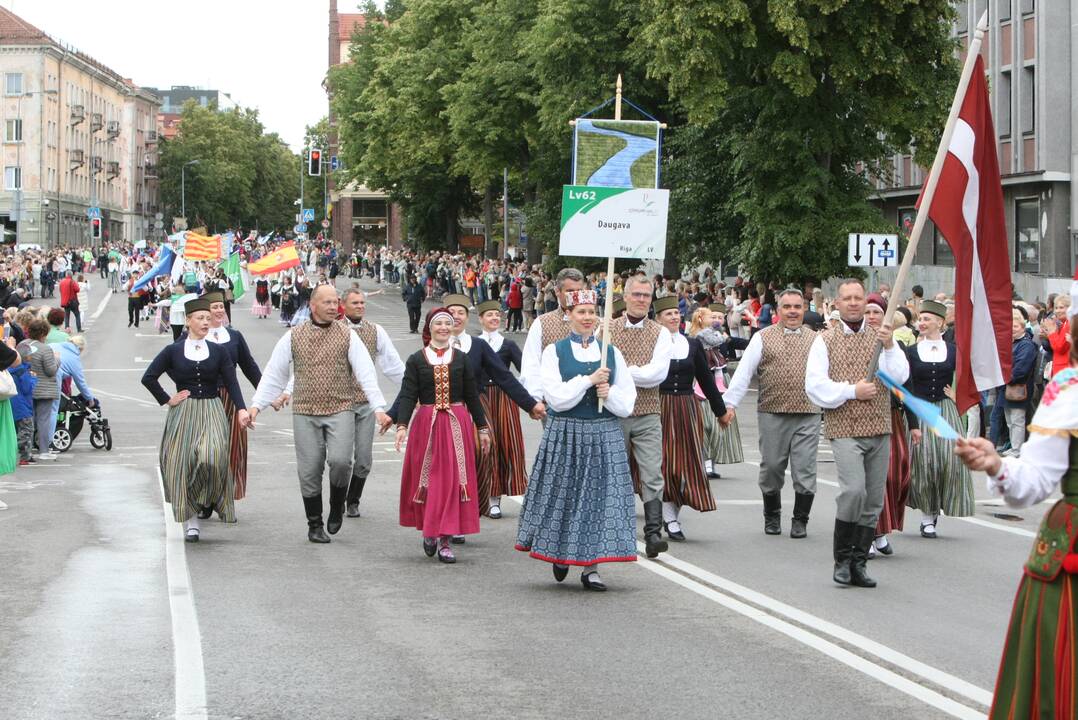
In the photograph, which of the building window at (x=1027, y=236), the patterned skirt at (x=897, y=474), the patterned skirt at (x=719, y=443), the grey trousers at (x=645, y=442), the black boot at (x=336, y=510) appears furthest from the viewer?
the building window at (x=1027, y=236)

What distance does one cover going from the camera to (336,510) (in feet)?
42.0

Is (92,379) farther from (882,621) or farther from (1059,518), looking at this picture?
(1059,518)

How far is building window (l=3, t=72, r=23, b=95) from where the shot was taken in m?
108

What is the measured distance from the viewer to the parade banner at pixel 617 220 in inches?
452

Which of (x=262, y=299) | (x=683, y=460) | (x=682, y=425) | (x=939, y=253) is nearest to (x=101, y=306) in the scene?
(x=262, y=299)

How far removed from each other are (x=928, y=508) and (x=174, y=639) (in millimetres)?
6293

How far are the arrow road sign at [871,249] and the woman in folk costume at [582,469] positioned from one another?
68.0 ft

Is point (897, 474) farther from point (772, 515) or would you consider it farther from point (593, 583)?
point (593, 583)

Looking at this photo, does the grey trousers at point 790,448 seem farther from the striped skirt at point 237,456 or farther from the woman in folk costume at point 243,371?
the striped skirt at point 237,456

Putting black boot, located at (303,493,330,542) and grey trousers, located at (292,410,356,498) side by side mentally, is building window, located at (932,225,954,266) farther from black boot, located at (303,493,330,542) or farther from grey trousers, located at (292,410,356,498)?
black boot, located at (303,493,330,542)

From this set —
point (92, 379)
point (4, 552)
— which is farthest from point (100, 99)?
point (4, 552)

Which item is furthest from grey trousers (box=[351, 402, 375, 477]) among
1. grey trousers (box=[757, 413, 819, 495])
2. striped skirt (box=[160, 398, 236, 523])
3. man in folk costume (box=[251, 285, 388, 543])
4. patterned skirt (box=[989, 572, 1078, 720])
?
patterned skirt (box=[989, 572, 1078, 720])

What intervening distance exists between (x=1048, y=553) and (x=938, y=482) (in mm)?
7717

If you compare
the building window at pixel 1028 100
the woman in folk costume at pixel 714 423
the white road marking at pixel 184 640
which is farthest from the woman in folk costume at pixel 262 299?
the white road marking at pixel 184 640
